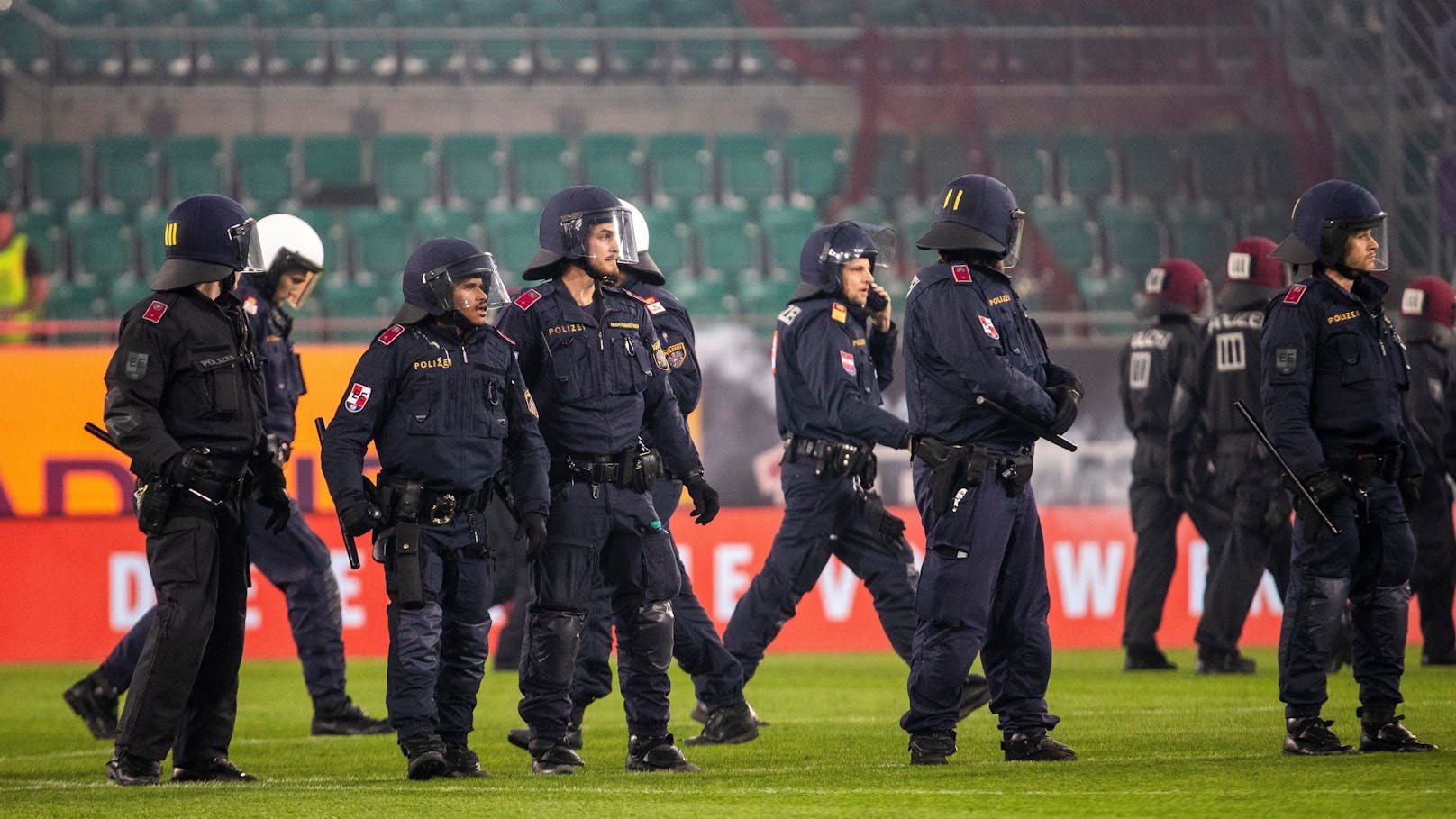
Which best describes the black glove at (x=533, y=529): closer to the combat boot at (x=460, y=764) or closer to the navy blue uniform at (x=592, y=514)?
the navy blue uniform at (x=592, y=514)

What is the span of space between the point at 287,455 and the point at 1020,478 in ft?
11.3

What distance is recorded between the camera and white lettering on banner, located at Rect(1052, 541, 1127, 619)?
1311 cm

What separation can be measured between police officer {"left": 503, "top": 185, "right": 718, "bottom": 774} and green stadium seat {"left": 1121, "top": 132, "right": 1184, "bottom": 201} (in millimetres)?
12548

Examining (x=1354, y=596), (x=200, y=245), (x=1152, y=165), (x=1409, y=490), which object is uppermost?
(x=1152, y=165)

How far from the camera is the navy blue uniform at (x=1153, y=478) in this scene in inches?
441

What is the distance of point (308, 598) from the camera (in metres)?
8.94

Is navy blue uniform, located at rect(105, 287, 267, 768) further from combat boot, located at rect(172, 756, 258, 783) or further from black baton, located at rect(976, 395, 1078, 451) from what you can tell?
black baton, located at rect(976, 395, 1078, 451)

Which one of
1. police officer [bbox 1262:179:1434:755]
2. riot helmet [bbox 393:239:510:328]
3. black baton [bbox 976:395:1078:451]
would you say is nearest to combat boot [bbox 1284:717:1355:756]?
police officer [bbox 1262:179:1434:755]

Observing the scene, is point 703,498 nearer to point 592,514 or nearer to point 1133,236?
point 592,514

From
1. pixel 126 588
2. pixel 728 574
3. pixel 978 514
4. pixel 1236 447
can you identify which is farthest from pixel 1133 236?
pixel 978 514

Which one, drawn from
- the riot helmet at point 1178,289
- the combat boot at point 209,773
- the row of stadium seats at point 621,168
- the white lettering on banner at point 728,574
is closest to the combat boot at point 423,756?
the combat boot at point 209,773

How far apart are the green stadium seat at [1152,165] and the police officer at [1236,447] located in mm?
7920

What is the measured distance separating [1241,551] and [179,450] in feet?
21.2

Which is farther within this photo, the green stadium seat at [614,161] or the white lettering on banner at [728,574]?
the green stadium seat at [614,161]
